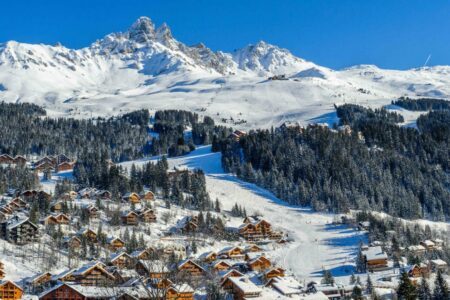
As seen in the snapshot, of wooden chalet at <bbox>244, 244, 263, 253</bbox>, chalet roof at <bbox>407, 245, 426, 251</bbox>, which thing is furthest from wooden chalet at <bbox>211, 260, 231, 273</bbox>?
chalet roof at <bbox>407, 245, 426, 251</bbox>

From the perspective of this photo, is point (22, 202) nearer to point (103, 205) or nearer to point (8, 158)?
point (103, 205)

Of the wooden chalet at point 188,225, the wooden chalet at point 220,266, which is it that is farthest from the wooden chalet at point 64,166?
the wooden chalet at point 220,266

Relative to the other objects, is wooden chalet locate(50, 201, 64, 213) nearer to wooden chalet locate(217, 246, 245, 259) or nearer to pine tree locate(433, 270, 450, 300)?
wooden chalet locate(217, 246, 245, 259)

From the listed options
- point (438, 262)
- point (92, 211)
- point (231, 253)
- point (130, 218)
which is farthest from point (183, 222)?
point (438, 262)

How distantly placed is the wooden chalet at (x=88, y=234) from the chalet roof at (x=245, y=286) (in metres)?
26.8

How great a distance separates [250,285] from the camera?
232 feet

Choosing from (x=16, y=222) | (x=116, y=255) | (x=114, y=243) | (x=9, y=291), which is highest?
(x=16, y=222)

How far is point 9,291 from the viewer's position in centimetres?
6550

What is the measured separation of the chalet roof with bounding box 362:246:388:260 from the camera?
84562 mm

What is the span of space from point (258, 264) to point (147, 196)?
42471 mm

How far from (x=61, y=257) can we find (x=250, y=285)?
28.3 metres

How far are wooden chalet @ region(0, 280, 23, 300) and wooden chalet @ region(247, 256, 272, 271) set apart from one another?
3339cm

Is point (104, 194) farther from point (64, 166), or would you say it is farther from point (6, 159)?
point (6, 159)

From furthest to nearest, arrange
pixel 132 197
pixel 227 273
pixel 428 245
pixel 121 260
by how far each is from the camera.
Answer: pixel 132 197 < pixel 428 245 < pixel 121 260 < pixel 227 273
